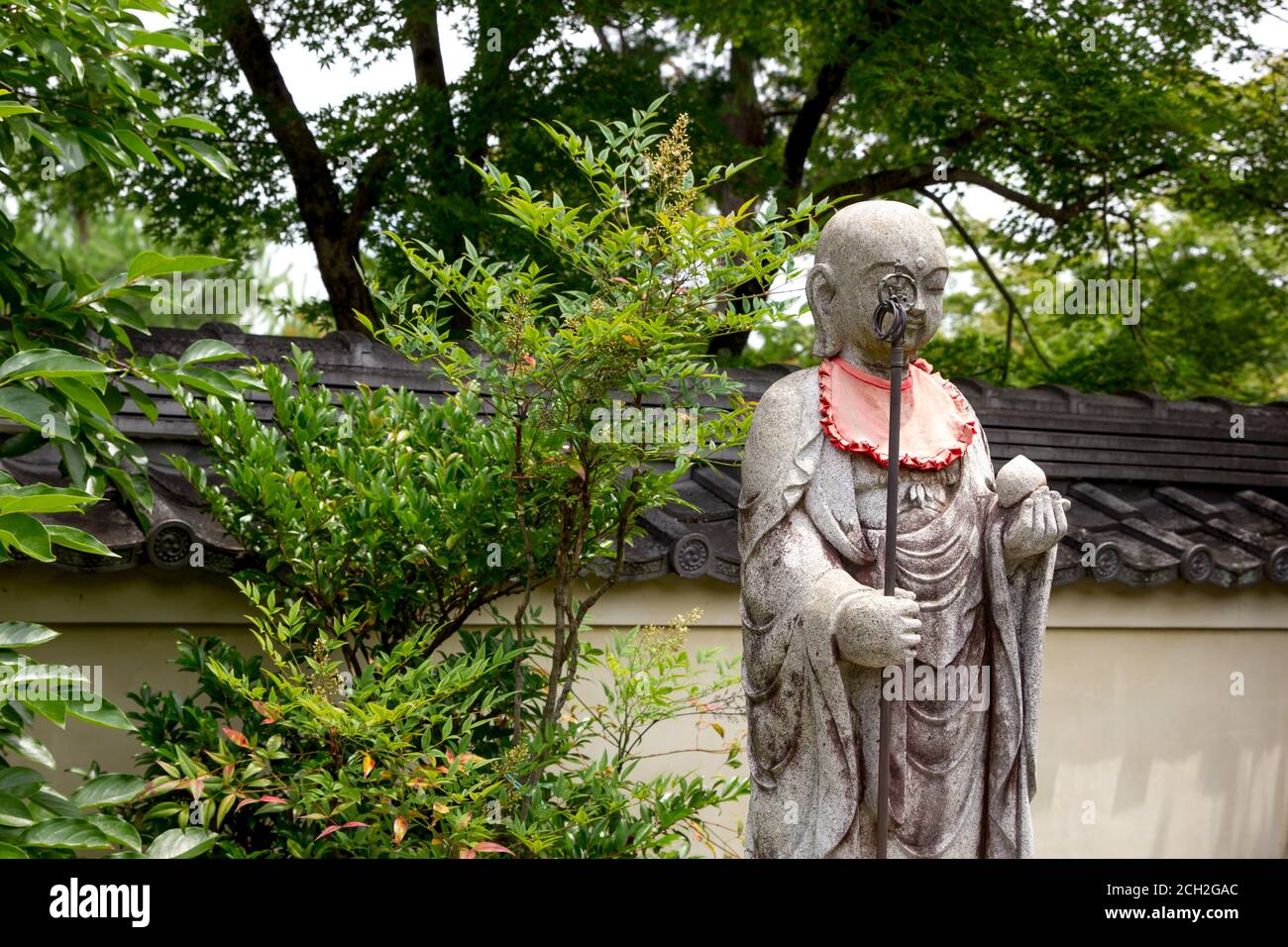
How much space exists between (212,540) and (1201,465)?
5850 millimetres

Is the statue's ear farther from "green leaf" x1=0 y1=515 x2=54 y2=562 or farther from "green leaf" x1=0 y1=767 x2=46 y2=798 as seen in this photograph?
"green leaf" x1=0 y1=767 x2=46 y2=798

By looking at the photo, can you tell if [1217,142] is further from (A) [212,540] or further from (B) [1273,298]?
(A) [212,540]

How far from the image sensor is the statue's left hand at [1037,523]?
3955 millimetres

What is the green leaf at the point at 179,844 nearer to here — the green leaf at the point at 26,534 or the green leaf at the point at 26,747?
the green leaf at the point at 26,747

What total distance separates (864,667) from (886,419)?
2.54 feet

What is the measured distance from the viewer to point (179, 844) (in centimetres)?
410

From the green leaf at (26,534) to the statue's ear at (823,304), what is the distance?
7.44 feet

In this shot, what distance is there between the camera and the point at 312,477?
5.45m

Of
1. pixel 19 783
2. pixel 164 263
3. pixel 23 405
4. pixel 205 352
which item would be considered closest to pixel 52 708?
pixel 19 783

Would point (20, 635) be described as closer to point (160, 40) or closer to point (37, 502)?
point (37, 502)

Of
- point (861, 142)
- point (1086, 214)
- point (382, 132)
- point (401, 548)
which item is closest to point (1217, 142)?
point (1086, 214)

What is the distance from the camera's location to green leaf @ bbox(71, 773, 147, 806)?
390 cm

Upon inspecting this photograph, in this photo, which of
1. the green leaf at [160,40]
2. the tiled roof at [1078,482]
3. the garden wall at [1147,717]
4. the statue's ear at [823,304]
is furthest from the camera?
the garden wall at [1147,717]

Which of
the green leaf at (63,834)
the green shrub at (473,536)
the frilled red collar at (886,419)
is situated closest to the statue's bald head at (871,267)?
the frilled red collar at (886,419)
